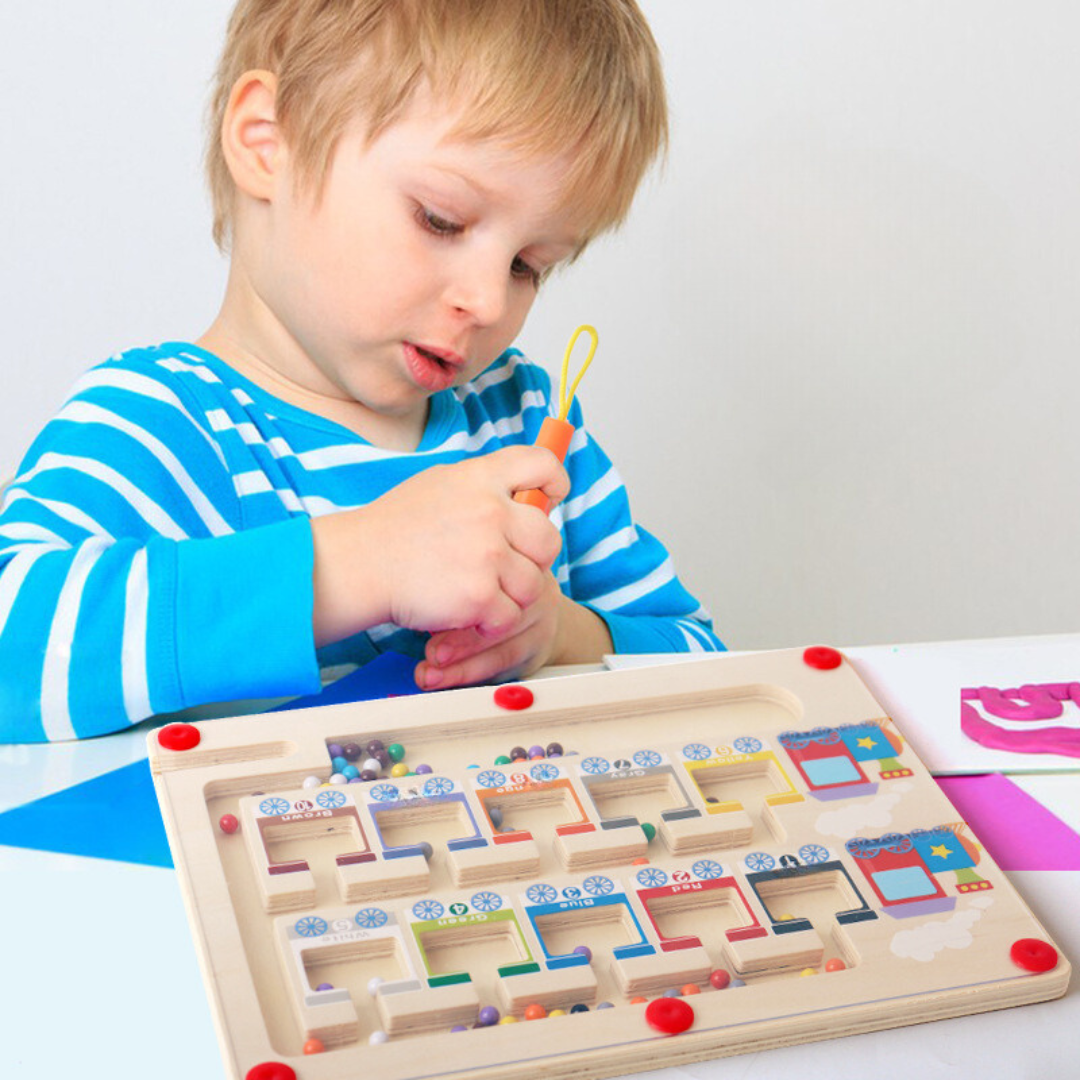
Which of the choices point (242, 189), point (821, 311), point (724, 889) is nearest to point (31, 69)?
point (242, 189)

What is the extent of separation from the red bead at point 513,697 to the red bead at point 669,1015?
14 centimetres

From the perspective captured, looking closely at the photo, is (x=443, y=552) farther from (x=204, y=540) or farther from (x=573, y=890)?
(x=573, y=890)

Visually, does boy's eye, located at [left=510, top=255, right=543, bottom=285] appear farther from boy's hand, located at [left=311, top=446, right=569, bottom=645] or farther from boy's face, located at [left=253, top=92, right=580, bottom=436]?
boy's hand, located at [left=311, top=446, right=569, bottom=645]

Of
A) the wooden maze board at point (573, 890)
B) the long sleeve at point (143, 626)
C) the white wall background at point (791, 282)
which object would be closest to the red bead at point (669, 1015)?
the wooden maze board at point (573, 890)

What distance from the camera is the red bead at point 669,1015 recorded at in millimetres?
354

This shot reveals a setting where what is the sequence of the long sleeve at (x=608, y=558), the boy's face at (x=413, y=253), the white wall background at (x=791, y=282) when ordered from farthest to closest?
1. the white wall background at (x=791, y=282)
2. the long sleeve at (x=608, y=558)
3. the boy's face at (x=413, y=253)

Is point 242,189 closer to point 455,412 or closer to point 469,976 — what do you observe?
point 455,412

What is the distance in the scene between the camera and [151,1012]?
370 millimetres

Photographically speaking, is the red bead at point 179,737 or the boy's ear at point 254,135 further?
the boy's ear at point 254,135

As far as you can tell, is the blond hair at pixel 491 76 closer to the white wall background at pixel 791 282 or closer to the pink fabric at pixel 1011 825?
the pink fabric at pixel 1011 825

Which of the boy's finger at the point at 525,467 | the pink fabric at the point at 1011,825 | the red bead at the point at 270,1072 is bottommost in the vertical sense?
the red bead at the point at 270,1072

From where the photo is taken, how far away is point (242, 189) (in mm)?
785

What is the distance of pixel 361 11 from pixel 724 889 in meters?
0.50

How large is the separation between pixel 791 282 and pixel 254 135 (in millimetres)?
711
